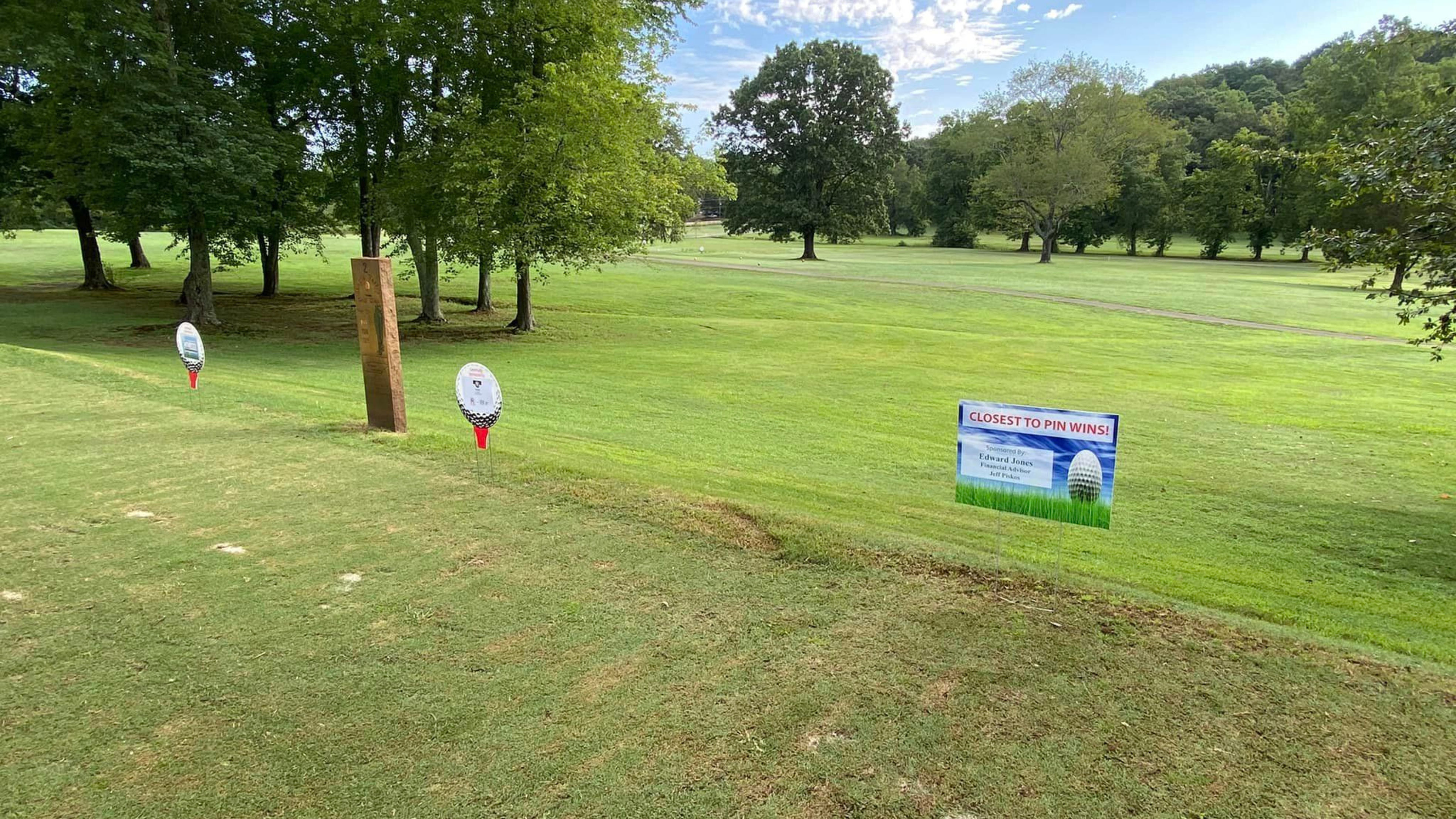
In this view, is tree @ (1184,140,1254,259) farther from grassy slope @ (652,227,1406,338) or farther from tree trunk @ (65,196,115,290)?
tree trunk @ (65,196,115,290)

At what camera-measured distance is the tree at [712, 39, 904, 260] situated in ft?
215

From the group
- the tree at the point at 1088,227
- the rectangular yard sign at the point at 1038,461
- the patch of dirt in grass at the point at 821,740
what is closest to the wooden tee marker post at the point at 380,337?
the rectangular yard sign at the point at 1038,461

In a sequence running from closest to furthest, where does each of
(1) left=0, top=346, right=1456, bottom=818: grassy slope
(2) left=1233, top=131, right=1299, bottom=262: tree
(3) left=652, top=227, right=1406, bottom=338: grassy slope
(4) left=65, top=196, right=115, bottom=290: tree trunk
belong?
(1) left=0, top=346, right=1456, bottom=818: grassy slope, (4) left=65, top=196, right=115, bottom=290: tree trunk, (3) left=652, top=227, right=1406, bottom=338: grassy slope, (2) left=1233, top=131, right=1299, bottom=262: tree

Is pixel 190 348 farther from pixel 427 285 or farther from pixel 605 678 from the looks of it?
pixel 427 285

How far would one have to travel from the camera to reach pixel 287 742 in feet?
10.5

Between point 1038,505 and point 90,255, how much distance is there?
1570 inches

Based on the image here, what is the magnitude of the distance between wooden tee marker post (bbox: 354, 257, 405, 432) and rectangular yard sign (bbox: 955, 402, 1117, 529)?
622cm

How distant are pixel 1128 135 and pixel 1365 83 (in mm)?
17612

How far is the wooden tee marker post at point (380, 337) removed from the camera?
27.5ft

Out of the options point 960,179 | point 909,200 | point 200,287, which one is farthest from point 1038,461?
point 909,200

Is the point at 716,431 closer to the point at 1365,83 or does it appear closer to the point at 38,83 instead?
the point at 38,83

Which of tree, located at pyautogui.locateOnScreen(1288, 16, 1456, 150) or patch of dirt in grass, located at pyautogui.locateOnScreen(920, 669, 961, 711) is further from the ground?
tree, located at pyautogui.locateOnScreen(1288, 16, 1456, 150)

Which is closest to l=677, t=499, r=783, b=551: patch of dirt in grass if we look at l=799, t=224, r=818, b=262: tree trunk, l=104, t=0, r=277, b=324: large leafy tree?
l=104, t=0, r=277, b=324: large leafy tree

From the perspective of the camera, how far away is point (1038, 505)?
4609 millimetres
